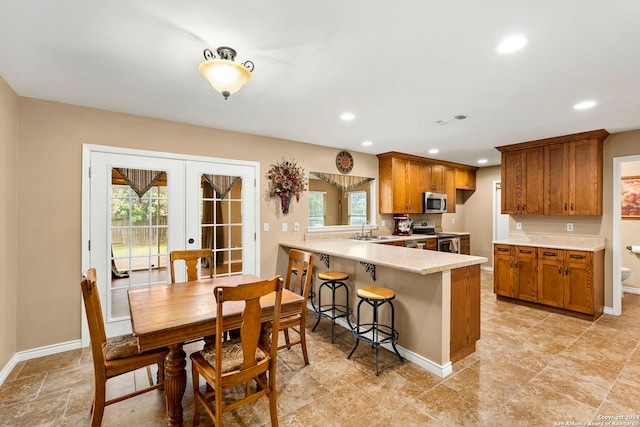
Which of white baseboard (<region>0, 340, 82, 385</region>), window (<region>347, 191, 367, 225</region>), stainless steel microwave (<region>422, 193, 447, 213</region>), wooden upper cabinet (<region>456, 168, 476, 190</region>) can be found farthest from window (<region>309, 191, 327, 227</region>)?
white baseboard (<region>0, 340, 82, 385</region>)

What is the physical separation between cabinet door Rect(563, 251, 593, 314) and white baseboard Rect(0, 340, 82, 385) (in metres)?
5.62

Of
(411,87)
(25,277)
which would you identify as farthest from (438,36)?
(25,277)

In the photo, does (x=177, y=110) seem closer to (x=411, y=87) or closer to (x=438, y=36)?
(x=411, y=87)

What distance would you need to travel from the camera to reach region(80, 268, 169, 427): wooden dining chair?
1690 mm

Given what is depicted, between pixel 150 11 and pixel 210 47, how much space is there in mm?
403

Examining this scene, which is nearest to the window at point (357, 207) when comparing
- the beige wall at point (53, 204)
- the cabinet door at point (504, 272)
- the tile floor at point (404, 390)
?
the cabinet door at point (504, 272)

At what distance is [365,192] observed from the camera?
226 inches

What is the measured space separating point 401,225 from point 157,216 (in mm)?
4023

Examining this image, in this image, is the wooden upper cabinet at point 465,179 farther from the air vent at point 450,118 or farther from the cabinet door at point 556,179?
the air vent at point 450,118

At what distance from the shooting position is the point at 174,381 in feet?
6.06

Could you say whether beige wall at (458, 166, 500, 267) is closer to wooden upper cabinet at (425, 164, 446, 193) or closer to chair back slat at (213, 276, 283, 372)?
wooden upper cabinet at (425, 164, 446, 193)

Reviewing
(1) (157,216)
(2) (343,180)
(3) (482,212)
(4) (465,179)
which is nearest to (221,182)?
(1) (157,216)

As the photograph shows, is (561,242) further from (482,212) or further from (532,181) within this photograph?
(482,212)

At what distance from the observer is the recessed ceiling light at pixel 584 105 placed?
2.88m
